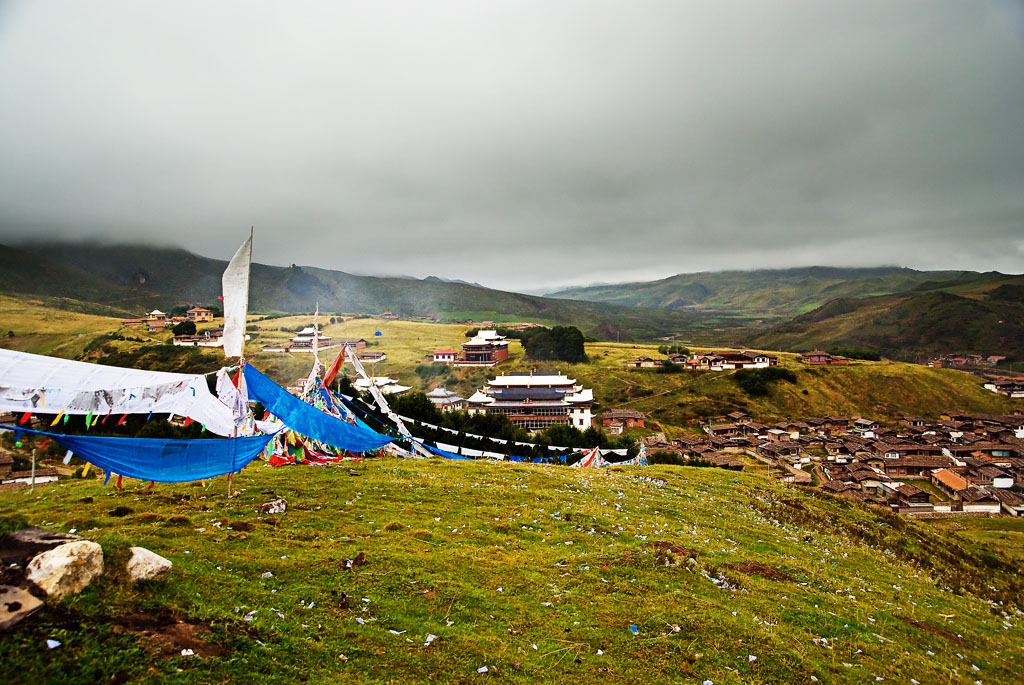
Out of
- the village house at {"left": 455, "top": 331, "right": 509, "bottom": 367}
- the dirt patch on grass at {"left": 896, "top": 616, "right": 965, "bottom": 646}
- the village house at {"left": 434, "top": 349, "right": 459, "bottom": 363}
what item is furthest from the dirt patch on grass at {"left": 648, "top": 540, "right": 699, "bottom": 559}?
the village house at {"left": 434, "top": 349, "right": 459, "bottom": 363}

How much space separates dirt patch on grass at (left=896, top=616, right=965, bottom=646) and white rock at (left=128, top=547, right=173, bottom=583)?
1681 cm

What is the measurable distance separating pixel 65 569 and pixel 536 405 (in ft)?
247

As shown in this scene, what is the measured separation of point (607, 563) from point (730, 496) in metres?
16.8

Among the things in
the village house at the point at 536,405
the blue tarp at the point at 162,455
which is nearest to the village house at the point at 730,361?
the village house at the point at 536,405

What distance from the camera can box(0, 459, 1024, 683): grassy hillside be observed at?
7.43 metres

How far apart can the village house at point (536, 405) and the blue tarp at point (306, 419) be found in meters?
52.0

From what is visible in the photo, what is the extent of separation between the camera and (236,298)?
15820 mm

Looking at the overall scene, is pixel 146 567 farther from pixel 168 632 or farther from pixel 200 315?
pixel 200 315

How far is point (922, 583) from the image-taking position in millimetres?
18312

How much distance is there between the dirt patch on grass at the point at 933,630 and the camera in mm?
12750

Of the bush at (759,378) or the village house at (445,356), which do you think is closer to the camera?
the bush at (759,378)

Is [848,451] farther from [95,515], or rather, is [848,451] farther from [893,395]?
[95,515]

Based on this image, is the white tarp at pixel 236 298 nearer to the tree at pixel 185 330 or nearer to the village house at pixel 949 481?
the village house at pixel 949 481

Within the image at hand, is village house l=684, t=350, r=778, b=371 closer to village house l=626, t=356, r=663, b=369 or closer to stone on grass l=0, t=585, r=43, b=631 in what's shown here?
village house l=626, t=356, r=663, b=369
